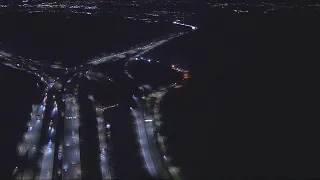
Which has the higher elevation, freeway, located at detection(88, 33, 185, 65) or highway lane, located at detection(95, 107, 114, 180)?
freeway, located at detection(88, 33, 185, 65)

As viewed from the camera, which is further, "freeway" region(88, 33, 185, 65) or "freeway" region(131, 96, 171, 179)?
"freeway" region(88, 33, 185, 65)

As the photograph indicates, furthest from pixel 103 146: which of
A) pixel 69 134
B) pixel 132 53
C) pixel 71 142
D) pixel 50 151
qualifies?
pixel 132 53

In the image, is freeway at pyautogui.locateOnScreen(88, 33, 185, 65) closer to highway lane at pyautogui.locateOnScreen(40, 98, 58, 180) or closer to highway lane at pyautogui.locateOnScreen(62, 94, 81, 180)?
highway lane at pyautogui.locateOnScreen(62, 94, 81, 180)

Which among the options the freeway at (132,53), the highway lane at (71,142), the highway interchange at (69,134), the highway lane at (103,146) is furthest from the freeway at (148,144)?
the freeway at (132,53)

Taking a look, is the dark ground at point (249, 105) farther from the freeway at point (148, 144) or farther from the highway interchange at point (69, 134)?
the highway interchange at point (69, 134)

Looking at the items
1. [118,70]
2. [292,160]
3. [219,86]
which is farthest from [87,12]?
[292,160]

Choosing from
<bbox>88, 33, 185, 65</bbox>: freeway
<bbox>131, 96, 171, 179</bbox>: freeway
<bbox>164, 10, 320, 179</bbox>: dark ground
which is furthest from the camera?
<bbox>88, 33, 185, 65</bbox>: freeway

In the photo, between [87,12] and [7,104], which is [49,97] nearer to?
[7,104]

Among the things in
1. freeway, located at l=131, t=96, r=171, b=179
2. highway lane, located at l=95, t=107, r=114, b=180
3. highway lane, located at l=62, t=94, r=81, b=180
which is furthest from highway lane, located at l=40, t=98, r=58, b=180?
freeway, located at l=131, t=96, r=171, b=179
